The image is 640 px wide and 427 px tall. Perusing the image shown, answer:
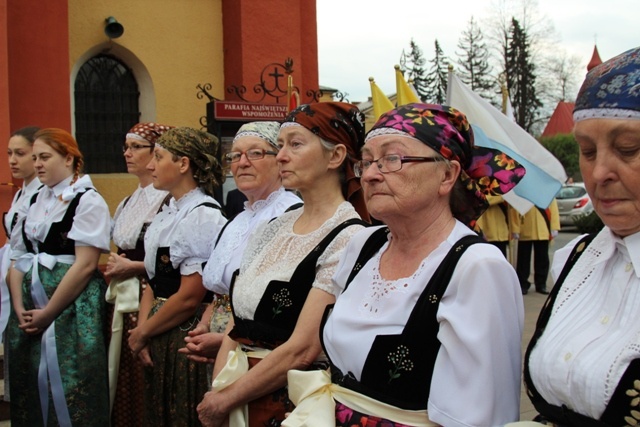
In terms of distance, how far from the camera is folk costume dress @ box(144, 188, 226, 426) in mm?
3932

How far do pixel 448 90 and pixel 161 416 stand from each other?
4.79 metres

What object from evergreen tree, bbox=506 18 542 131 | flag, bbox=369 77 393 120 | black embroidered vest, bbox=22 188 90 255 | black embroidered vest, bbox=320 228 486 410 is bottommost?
black embroidered vest, bbox=320 228 486 410

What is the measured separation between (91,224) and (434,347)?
3178mm

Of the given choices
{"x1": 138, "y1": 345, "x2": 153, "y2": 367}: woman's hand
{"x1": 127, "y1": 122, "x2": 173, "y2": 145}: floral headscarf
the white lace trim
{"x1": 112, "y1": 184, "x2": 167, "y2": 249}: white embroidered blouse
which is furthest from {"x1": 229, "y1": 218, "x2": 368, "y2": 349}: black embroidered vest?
{"x1": 127, "y1": 122, "x2": 173, "y2": 145}: floral headscarf

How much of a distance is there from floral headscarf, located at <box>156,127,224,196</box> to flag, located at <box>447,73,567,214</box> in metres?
3.18

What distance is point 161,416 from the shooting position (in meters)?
4.04

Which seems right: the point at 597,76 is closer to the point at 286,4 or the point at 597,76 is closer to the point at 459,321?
the point at 459,321

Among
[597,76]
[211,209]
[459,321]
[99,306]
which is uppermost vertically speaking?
[597,76]

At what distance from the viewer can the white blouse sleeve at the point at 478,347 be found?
6.36ft

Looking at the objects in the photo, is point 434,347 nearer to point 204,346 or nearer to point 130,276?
point 204,346

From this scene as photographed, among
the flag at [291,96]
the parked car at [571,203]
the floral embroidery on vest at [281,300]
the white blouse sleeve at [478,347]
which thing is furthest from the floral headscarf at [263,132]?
the parked car at [571,203]

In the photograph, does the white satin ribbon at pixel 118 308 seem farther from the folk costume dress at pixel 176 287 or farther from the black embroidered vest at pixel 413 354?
the black embroidered vest at pixel 413 354

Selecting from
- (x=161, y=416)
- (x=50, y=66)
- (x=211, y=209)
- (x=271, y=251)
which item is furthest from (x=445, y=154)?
(x=50, y=66)

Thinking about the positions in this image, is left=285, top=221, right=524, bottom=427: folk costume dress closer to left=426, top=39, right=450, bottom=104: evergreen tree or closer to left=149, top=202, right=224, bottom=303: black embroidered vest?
left=149, top=202, right=224, bottom=303: black embroidered vest
